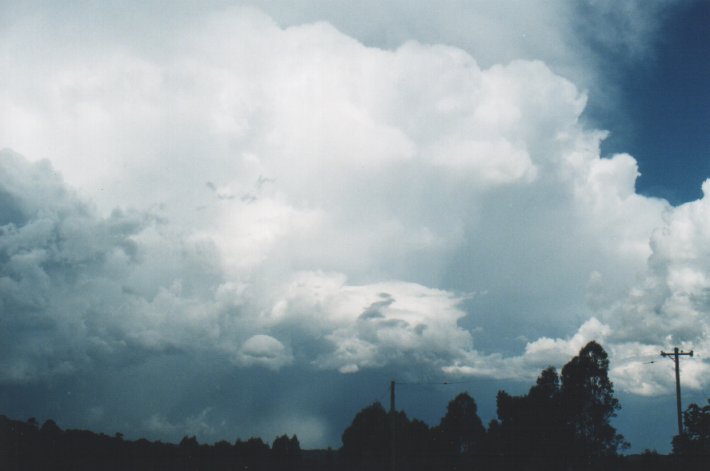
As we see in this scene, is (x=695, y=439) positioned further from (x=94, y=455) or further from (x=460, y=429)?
(x=94, y=455)

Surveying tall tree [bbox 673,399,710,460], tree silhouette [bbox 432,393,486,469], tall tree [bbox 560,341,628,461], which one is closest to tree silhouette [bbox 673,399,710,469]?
tall tree [bbox 673,399,710,460]

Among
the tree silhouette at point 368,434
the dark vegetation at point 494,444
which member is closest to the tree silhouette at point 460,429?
the dark vegetation at point 494,444

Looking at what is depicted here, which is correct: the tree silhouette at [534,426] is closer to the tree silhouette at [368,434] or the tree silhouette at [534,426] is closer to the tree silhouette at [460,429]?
the tree silhouette at [460,429]

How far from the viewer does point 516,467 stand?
6156cm

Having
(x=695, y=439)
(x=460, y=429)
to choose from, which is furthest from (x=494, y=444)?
(x=695, y=439)

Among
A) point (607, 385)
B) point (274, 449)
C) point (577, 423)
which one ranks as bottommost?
point (274, 449)

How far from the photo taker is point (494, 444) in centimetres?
7056

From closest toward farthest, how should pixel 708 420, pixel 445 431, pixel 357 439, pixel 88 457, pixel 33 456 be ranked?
pixel 708 420
pixel 33 456
pixel 88 457
pixel 445 431
pixel 357 439

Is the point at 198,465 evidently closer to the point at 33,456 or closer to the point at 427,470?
the point at 33,456

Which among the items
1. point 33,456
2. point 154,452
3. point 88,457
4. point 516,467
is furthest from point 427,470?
point 33,456

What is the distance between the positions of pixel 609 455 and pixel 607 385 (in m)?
6.08

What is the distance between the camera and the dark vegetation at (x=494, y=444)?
5294 cm

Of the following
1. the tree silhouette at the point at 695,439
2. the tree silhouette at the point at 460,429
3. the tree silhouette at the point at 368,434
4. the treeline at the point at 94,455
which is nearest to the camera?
the tree silhouette at the point at 695,439

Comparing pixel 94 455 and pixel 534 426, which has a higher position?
pixel 534 426
